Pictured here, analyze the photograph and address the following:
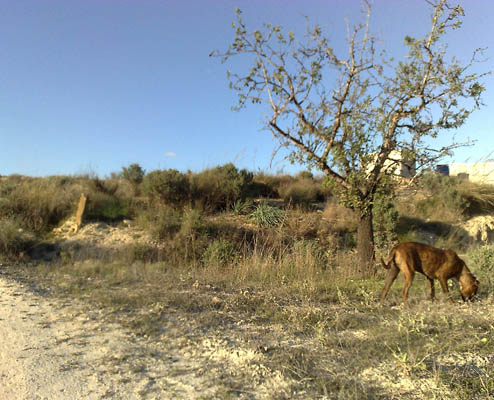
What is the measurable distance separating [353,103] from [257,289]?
4.09 m

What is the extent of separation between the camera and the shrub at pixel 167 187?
1226 centimetres

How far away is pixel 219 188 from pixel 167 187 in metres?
2.11

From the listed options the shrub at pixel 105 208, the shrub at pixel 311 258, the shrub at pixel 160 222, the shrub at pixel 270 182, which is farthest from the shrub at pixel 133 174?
the shrub at pixel 311 258

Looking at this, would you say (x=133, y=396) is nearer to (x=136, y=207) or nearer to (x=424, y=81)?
(x=424, y=81)

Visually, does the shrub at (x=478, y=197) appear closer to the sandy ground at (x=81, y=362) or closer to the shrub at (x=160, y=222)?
the shrub at (x=160, y=222)

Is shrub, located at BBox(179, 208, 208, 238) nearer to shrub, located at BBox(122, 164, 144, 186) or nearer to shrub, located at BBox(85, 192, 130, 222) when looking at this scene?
shrub, located at BBox(85, 192, 130, 222)

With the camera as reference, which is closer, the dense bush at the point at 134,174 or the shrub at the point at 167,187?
the shrub at the point at 167,187

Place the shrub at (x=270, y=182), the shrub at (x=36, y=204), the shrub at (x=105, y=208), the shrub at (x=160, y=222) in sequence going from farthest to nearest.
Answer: the shrub at (x=270, y=182), the shrub at (x=105, y=208), the shrub at (x=36, y=204), the shrub at (x=160, y=222)

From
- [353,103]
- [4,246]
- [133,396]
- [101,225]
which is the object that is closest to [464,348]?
[133,396]

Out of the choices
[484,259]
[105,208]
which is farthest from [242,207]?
[484,259]

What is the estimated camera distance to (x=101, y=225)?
11375 mm

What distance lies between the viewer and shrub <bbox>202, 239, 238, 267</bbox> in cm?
815

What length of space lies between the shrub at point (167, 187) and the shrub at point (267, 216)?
290 centimetres

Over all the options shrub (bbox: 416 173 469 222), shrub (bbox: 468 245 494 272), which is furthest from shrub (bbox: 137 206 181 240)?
shrub (bbox: 416 173 469 222)
